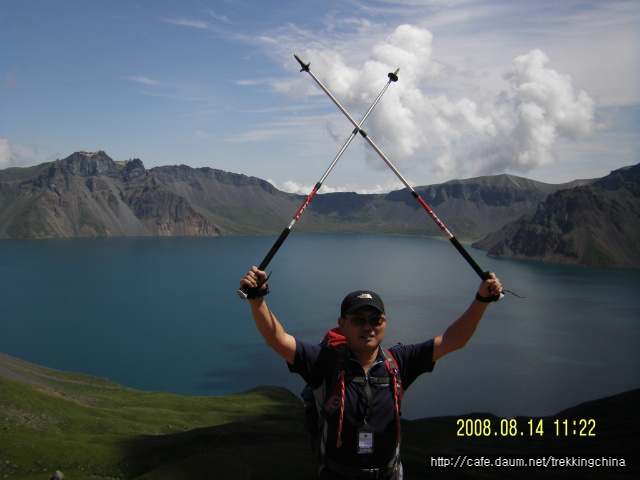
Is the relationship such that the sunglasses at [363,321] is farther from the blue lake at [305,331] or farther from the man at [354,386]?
the blue lake at [305,331]

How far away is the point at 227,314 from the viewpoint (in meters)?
101

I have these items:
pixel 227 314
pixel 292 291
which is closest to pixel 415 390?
pixel 227 314

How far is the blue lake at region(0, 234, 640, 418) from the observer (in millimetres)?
63594

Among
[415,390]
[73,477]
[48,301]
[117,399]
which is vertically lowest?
[73,477]

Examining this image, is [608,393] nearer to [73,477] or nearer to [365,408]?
[73,477]

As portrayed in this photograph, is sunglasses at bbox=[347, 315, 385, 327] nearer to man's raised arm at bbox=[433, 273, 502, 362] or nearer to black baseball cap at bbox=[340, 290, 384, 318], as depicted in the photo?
black baseball cap at bbox=[340, 290, 384, 318]

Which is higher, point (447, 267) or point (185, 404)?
point (447, 267)

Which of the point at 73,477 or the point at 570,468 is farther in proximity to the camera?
the point at 570,468

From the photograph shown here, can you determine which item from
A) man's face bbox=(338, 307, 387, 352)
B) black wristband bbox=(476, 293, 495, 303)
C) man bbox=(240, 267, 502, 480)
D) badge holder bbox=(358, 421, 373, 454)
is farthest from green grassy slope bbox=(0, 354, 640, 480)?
black wristband bbox=(476, 293, 495, 303)

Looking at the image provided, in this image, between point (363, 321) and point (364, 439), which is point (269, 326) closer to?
point (363, 321)

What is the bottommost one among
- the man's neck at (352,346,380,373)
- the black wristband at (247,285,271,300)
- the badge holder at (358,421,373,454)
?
the badge holder at (358,421,373,454)

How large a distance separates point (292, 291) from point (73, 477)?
9987 centimetres

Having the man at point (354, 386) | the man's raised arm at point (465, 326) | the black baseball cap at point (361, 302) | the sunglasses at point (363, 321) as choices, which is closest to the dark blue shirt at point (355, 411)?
the man at point (354, 386)

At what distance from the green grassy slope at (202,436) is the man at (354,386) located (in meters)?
27.0
